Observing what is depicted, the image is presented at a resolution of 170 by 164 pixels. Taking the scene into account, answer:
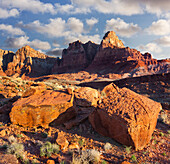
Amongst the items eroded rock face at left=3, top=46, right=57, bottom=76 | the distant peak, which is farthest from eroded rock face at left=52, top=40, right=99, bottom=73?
eroded rock face at left=3, top=46, right=57, bottom=76

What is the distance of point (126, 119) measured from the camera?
422cm

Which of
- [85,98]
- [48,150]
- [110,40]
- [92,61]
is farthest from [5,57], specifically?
[48,150]

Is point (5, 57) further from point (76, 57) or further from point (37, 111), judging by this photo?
point (37, 111)

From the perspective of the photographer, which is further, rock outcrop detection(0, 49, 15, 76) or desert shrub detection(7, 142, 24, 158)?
rock outcrop detection(0, 49, 15, 76)

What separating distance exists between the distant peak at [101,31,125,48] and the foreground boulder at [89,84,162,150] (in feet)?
253

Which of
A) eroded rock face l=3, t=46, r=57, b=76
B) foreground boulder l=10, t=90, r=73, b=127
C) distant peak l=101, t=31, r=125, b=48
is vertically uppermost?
distant peak l=101, t=31, r=125, b=48

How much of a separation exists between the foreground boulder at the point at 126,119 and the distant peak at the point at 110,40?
77.2 meters

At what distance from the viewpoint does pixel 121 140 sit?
Answer: 4.34 meters

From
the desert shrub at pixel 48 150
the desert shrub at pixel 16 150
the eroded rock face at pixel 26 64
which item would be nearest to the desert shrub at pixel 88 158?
the desert shrub at pixel 48 150

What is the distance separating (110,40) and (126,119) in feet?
276

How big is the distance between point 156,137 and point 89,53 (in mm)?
86936

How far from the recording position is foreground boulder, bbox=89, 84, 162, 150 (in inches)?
164

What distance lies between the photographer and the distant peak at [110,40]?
78.8 meters

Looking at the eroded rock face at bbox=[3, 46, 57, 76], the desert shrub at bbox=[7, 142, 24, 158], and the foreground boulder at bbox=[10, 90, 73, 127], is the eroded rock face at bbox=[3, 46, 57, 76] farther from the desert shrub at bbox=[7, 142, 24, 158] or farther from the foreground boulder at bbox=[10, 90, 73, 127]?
the desert shrub at bbox=[7, 142, 24, 158]
